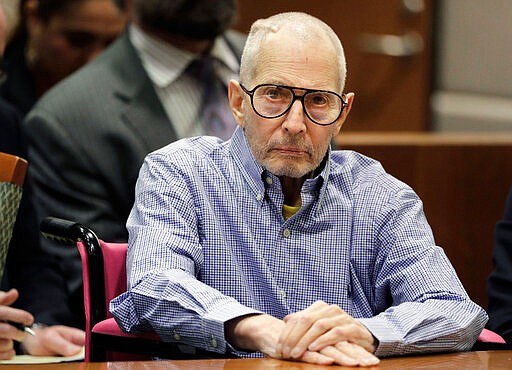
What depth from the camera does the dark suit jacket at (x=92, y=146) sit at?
10.3 ft

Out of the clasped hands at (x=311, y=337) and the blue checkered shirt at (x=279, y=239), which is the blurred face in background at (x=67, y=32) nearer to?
the blue checkered shirt at (x=279, y=239)

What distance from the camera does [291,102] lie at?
2.07 meters

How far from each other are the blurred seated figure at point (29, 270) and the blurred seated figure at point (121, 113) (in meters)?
0.19

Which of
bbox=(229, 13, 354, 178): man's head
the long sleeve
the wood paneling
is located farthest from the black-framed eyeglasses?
the wood paneling

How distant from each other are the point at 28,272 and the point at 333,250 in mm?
919

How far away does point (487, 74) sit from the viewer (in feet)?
17.1

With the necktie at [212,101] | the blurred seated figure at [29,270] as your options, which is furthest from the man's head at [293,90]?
the necktie at [212,101]

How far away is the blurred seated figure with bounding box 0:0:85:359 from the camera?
254 cm

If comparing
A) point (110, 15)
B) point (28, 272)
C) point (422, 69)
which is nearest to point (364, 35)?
point (422, 69)

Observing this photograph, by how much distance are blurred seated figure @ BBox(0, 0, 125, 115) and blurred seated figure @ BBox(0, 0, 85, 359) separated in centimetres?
99

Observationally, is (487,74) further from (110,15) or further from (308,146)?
(308,146)

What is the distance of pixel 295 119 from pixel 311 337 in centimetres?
46

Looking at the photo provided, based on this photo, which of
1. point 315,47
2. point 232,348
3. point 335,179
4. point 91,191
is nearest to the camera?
point 232,348

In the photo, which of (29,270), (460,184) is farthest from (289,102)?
(460,184)
